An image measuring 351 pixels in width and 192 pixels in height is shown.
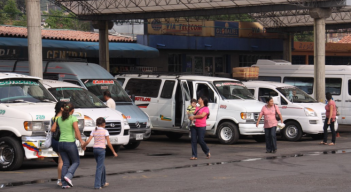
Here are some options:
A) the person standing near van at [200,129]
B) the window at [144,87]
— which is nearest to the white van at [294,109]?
the window at [144,87]

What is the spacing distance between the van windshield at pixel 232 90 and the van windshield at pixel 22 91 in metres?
6.66

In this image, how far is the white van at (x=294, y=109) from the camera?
19297 mm

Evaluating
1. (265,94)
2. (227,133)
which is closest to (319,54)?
(265,94)

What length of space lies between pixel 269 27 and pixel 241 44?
7.37ft

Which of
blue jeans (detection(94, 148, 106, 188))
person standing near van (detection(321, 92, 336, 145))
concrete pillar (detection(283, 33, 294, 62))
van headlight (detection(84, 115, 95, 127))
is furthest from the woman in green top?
concrete pillar (detection(283, 33, 294, 62))

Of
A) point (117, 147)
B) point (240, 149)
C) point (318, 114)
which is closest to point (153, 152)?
point (117, 147)

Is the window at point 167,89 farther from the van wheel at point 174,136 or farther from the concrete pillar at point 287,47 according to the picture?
the concrete pillar at point 287,47

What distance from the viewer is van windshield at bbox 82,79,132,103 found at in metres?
17.8

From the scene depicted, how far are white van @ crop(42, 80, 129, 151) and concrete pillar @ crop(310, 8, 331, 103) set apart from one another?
35.7ft

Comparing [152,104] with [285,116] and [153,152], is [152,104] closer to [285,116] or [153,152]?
[153,152]

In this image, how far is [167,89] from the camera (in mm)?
19078

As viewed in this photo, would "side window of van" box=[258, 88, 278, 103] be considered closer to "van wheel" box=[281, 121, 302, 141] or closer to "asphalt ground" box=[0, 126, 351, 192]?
"van wheel" box=[281, 121, 302, 141]

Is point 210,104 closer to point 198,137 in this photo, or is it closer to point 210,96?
point 210,96

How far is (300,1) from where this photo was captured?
24.2 meters
